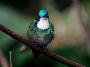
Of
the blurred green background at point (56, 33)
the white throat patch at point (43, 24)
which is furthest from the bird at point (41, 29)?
the blurred green background at point (56, 33)

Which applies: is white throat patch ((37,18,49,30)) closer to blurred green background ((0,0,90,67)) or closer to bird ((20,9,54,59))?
bird ((20,9,54,59))

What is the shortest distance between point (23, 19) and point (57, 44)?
1.69ft

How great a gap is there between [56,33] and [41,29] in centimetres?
198

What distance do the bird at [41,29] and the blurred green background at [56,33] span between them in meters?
1.55

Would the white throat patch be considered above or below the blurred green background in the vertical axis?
above

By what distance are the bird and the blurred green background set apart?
5.08ft

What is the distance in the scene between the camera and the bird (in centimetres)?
211

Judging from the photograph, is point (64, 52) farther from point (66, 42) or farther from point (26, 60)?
point (26, 60)

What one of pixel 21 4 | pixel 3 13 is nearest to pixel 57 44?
pixel 3 13

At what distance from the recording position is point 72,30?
4184 millimetres

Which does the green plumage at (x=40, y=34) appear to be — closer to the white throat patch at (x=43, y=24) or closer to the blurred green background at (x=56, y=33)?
the white throat patch at (x=43, y=24)

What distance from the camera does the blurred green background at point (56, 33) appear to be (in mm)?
3971

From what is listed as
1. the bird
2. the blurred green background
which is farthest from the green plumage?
the blurred green background

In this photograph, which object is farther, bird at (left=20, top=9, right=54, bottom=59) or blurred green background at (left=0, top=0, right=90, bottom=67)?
blurred green background at (left=0, top=0, right=90, bottom=67)
